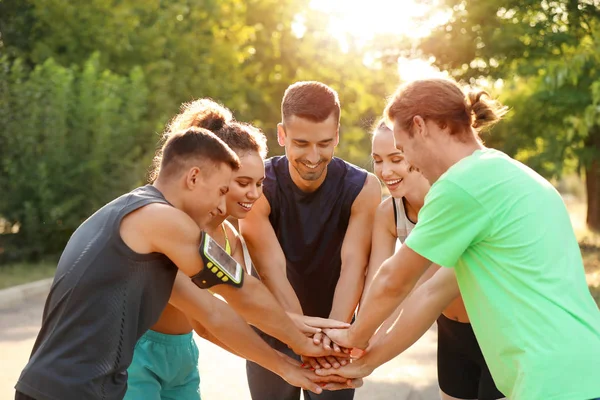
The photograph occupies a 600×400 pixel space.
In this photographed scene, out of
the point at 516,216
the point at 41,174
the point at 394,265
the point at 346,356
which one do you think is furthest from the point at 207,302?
the point at 41,174

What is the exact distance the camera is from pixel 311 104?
4.88m

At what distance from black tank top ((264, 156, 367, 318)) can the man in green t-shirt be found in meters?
1.59

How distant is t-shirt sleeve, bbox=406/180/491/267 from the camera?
3.09 meters

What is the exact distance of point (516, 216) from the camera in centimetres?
307

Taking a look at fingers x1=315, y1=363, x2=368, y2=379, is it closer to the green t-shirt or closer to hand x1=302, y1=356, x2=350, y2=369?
hand x1=302, y1=356, x2=350, y2=369

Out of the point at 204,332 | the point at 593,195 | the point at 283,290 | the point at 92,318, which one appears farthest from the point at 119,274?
the point at 593,195

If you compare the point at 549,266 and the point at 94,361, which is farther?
the point at 94,361

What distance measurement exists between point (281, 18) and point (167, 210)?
22058 millimetres

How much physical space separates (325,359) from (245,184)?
102 centimetres

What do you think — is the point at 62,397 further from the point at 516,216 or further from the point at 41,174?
the point at 41,174

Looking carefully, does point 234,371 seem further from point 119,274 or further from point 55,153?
point 55,153

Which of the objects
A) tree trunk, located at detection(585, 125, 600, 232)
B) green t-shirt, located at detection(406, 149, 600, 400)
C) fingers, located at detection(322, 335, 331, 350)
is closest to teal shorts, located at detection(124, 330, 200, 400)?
fingers, located at detection(322, 335, 331, 350)

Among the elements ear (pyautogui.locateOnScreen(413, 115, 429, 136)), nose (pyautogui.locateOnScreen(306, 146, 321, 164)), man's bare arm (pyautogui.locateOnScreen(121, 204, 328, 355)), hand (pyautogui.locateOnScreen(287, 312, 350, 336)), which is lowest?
hand (pyautogui.locateOnScreen(287, 312, 350, 336))

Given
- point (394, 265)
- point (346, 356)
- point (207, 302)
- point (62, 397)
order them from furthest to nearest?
point (346, 356), point (207, 302), point (394, 265), point (62, 397)
